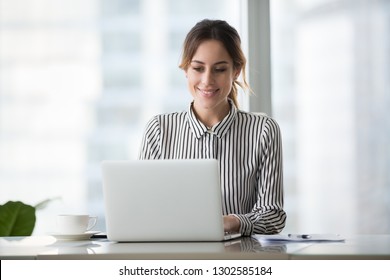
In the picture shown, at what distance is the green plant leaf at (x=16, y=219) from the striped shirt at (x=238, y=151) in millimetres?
856

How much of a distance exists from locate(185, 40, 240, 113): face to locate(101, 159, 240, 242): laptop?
0.87m

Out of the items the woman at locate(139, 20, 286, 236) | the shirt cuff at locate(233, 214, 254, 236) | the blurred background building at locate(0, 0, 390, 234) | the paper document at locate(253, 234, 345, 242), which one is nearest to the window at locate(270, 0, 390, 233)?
the blurred background building at locate(0, 0, 390, 234)

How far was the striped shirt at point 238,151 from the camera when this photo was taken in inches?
112

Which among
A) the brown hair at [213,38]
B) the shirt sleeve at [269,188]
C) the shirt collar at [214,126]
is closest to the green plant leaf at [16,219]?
the shirt collar at [214,126]

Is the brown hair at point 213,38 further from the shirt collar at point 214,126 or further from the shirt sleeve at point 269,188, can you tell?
the shirt sleeve at point 269,188

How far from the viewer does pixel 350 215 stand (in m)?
4.39

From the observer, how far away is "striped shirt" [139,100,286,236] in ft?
9.36

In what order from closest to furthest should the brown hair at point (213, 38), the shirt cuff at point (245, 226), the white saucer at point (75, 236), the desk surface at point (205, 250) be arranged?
1. the desk surface at point (205, 250)
2. the white saucer at point (75, 236)
3. the shirt cuff at point (245, 226)
4. the brown hair at point (213, 38)

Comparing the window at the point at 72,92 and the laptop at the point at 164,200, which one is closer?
the laptop at the point at 164,200

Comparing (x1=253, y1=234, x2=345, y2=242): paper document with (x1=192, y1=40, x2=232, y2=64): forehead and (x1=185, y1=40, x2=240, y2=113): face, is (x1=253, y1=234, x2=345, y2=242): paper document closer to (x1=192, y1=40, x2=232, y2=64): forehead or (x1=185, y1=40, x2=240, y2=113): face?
(x1=185, y1=40, x2=240, y2=113): face

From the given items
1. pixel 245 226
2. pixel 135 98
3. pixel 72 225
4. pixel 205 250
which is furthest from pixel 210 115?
pixel 135 98

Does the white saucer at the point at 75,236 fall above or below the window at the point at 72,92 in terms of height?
below

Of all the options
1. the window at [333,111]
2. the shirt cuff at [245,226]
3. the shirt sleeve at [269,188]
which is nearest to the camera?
the shirt cuff at [245,226]
